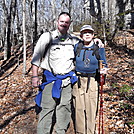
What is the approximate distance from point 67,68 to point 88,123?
1.33m

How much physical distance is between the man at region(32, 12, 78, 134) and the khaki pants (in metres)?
0.22

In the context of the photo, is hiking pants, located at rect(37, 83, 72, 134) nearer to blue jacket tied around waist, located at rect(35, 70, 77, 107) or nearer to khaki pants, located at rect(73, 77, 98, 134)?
blue jacket tied around waist, located at rect(35, 70, 77, 107)

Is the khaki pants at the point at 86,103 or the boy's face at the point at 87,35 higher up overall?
the boy's face at the point at 87,35

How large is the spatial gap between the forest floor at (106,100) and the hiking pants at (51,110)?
881 mm

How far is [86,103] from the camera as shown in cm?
331

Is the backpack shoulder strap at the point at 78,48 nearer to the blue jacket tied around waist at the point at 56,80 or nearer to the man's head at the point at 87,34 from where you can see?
the man's head at the point at 87,34

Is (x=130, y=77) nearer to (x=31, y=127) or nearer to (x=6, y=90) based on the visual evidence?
(x=31, y=127)

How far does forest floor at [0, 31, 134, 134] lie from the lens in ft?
13.7

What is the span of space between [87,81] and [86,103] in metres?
0.49

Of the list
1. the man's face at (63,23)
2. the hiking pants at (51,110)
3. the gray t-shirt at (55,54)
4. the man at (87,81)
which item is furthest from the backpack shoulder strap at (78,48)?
the hiking pants at (51,110)

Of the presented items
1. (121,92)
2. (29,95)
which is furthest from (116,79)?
(29,95)

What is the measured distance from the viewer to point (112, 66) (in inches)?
351

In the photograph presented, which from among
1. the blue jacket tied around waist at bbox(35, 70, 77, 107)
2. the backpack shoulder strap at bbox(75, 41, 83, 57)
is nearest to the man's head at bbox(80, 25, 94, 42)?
the backpack shoulder strap at bbox(75, 41, 83, 57)

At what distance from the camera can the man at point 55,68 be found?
120 inches
